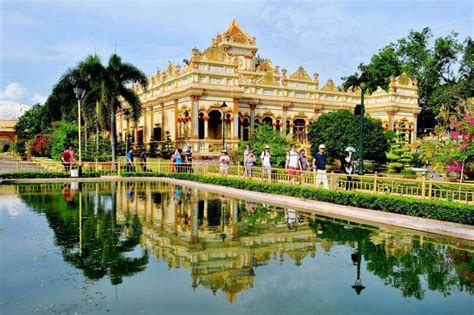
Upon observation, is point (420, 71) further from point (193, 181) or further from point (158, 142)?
point (193, 181)

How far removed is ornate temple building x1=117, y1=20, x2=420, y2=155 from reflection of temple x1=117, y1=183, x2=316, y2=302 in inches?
573

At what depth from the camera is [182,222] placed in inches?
497

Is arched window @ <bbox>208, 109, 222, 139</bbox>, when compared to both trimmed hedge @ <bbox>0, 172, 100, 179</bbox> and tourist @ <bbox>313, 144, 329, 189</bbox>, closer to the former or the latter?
trimmed hedge @ <bbox>0, 172, 100, 179</bbox>

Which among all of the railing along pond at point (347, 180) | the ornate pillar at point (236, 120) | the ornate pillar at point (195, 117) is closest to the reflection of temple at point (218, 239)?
the railing along pond at point (347, 180)

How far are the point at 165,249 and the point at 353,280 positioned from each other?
3.87 m

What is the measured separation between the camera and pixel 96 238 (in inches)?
405

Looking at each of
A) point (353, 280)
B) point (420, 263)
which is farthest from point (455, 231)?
point (353, 280)

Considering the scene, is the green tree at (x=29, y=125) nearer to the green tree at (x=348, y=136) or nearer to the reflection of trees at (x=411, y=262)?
the green tree at (x=348, y=136)

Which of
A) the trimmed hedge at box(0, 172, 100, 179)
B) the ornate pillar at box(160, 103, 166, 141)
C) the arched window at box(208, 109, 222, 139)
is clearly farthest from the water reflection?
the ornate pillar at box(160, 103, 166, 141)

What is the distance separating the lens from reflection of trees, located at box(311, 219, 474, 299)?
7.42 meters

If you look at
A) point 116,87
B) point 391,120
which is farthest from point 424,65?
point 116,87

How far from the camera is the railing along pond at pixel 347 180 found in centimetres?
1336

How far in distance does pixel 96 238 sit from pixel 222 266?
362cm

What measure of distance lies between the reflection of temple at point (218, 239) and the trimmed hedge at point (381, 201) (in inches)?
85.8
